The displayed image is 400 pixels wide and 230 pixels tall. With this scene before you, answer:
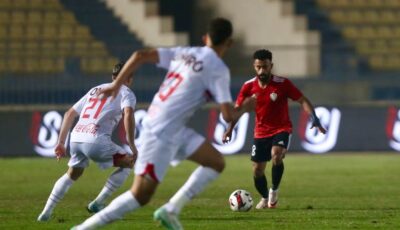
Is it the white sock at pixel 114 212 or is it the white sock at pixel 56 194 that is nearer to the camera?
the white sock at pixel 114 212

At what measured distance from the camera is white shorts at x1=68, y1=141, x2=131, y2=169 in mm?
13820

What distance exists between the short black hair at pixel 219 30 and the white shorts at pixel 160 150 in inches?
34.8

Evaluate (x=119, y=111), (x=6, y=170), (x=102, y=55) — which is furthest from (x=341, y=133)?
(x=119, y=111)

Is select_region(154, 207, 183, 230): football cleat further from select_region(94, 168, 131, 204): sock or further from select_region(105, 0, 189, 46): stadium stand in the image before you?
select_region(105, 0, 189, 46): stadium stand

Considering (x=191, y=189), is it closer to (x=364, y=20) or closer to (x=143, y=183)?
(x=143, y=183)

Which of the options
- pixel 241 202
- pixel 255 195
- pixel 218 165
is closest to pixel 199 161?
pixel 218 165

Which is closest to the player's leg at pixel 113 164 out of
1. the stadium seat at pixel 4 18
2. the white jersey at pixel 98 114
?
the white jersey at pixel 98 114

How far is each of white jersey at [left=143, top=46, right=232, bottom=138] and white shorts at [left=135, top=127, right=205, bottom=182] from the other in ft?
0.24

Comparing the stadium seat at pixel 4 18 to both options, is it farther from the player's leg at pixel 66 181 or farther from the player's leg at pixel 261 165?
the player's leg at pixel 66 181

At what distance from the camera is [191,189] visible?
10.3 metres

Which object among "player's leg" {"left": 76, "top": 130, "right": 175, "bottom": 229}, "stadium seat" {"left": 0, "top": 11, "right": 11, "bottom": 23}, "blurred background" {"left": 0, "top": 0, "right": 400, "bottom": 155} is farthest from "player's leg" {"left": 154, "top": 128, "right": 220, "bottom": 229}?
"stadium seat" {"left": 0, "top": 11, "right": 11, "bottom": 23}

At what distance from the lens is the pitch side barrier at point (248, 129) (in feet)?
89.7

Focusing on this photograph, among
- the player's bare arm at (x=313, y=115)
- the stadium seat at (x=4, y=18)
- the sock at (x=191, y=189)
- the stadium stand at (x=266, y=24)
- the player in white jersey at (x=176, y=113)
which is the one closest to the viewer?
the player in white jersey at (x=176, y=113)

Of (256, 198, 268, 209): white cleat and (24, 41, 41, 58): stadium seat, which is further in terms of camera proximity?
(24, 41, 41, 58): stadium seat
